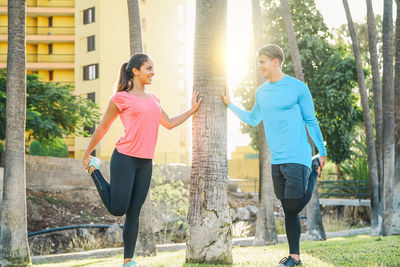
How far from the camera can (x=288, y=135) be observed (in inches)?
217

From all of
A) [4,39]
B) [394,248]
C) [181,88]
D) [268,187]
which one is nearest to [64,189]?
[268,187]

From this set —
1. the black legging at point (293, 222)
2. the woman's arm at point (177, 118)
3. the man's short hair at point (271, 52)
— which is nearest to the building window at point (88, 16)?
the woman's arm at point (177, 118)

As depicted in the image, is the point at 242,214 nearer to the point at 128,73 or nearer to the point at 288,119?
the point at 288,119

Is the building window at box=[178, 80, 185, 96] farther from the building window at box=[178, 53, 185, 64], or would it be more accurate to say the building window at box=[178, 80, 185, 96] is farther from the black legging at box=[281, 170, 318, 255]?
the black legging at box=[281, 170, 318, 255]

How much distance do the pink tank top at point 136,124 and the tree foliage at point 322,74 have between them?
21.6 meters

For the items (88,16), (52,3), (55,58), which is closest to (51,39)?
(55,58)

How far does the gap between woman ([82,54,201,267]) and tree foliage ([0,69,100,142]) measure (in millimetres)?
15899

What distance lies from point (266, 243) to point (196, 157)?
7710 millimetres

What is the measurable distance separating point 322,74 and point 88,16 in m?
24.4

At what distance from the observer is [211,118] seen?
6.47 metres

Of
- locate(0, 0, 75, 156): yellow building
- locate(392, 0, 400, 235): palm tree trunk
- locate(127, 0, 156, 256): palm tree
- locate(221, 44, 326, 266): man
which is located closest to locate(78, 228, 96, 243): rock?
locate(127, 0, 156, 256): palm tree

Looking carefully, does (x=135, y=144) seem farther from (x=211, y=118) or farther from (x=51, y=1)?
(x=51, y=1)

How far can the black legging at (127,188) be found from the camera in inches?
209

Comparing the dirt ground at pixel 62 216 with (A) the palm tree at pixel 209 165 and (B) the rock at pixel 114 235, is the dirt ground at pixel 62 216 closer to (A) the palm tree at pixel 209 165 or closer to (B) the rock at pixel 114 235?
(B) the rock at pixel 114 235
